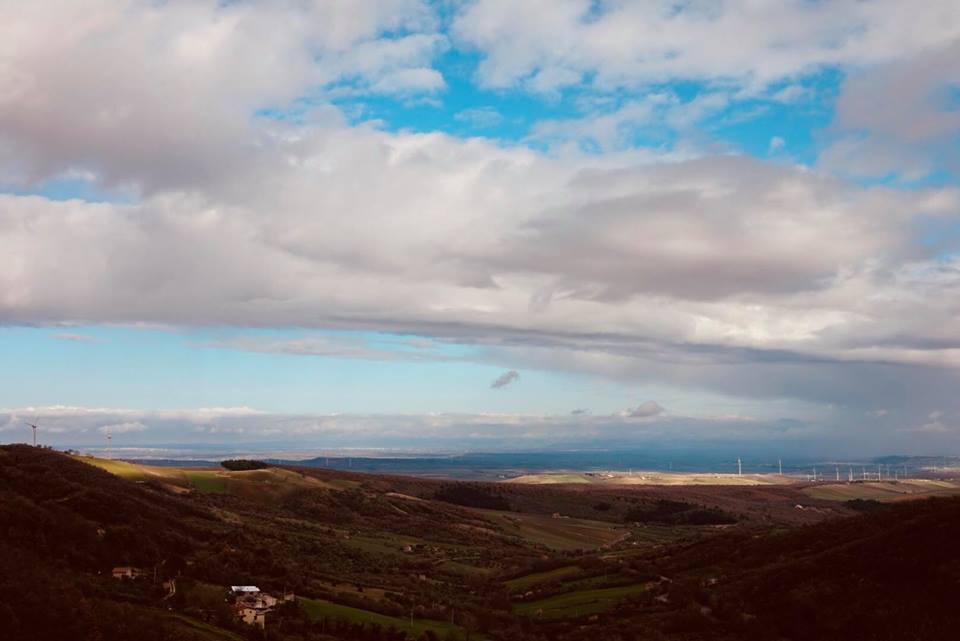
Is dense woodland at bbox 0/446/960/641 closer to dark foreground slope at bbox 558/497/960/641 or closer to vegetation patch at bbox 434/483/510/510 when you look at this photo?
dark foreground slope at bbox 558/497/960/641

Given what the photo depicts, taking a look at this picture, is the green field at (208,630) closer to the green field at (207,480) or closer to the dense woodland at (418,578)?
the dense woodland at (418,578)

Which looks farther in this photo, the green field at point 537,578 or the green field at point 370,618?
the green field at point 537,578

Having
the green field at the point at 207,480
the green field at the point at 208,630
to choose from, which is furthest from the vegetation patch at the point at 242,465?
the green field at the point at 208,630

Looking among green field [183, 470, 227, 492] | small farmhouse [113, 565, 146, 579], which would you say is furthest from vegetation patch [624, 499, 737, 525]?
small farmhouse [113, 565, 146, 579]

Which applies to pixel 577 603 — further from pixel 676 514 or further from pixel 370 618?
pixel 676 514

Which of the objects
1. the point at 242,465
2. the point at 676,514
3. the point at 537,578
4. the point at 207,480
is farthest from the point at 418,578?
the point at 242,465

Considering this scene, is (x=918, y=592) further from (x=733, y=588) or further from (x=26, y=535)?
(x=26, y=535)
